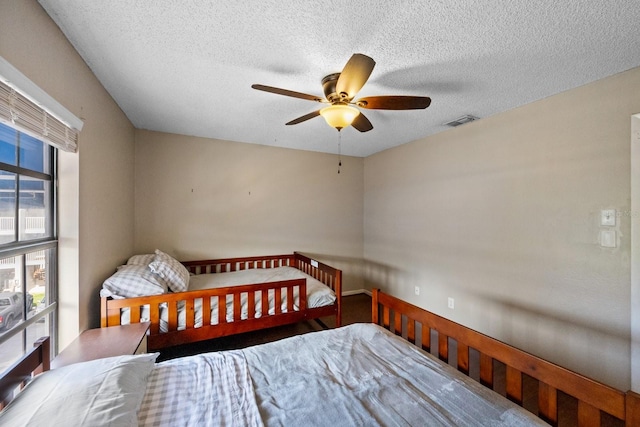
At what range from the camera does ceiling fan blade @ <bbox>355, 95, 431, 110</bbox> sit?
1590mm

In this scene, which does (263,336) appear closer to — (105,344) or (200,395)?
(105,344)

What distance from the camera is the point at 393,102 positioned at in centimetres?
164

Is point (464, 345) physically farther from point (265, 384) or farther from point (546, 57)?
point (546, 57)

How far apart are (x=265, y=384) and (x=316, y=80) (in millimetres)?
1920

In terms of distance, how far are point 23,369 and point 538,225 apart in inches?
129

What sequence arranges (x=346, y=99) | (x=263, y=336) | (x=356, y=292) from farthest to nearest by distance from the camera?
(x=356, y=292) → (x=263, y=336) → (x=346, y=99)

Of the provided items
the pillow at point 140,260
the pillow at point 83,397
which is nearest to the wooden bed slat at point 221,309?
the pillow at point 140,260

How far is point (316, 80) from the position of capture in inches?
72.8

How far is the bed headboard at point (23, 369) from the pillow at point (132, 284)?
88cm

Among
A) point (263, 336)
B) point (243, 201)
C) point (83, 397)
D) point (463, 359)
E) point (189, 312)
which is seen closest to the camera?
point (83, 397)

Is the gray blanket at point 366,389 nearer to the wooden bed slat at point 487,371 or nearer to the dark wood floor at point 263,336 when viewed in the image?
the wooden bed slat at point 487,371

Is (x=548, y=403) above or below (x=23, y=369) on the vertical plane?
below

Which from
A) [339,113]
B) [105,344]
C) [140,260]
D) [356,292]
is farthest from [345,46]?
[356,292]

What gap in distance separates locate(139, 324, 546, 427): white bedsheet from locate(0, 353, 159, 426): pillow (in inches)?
3.8
